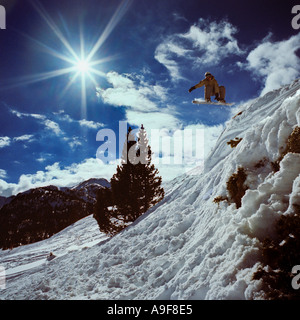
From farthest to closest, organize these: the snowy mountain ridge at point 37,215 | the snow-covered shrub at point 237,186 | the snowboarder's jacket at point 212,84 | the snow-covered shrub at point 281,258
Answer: the snowy mountain ridge at point 37,215 < the snowboarder's jacket at point 212,84 < the snow-covered shrub at point 237,186 < the snow-covered shrub at point 281,258

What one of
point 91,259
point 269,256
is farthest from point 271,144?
point 91,259

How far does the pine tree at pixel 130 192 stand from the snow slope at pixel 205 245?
269 inches

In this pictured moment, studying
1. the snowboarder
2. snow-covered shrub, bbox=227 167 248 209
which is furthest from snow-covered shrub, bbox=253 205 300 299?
the snowboarder

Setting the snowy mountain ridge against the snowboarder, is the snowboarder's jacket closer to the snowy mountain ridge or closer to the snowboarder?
the snowboarder

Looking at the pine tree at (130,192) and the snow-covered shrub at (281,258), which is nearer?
the snow-covered shrub at (281,258)

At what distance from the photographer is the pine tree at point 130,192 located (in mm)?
17516

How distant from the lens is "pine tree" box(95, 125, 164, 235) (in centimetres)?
1752

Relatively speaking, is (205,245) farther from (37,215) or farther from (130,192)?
(37,215)

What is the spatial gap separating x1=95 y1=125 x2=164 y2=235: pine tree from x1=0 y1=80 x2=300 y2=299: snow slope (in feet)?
22.4

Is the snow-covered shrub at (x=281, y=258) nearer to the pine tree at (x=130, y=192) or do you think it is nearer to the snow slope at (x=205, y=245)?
the snow slope at (x=205, y=245)

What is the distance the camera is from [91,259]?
10125 millimetres

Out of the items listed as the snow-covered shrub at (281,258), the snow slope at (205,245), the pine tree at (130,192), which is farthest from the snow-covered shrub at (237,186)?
the pine tree at (130,192)

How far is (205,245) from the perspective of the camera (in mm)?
5543
